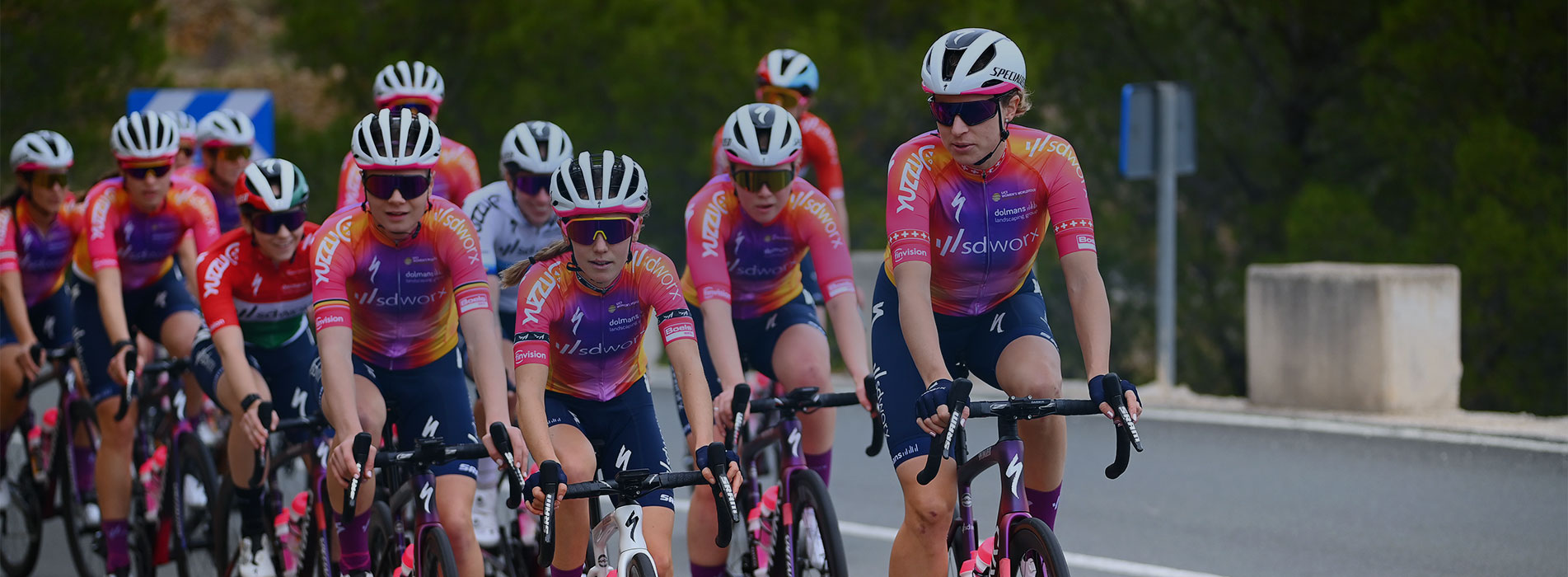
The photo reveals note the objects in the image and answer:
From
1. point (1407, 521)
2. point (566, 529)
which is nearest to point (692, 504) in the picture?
point (566, 529)

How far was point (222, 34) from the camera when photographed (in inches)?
2124

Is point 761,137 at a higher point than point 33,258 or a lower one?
higher

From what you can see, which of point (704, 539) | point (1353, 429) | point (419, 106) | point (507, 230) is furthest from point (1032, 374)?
point (1353, 429)

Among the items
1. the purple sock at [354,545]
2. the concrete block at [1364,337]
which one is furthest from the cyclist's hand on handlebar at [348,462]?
the concrete block at [1364,337]

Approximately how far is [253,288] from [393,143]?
1453 millimetres

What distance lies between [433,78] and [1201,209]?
14.5 m

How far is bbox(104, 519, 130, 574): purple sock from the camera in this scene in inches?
310

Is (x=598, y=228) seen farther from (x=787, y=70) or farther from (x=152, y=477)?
(x=152, y=477)

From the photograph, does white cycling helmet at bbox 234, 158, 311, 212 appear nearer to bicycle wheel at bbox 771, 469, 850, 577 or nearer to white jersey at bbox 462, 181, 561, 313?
white jersey at bbox 462, 181, 561, 313

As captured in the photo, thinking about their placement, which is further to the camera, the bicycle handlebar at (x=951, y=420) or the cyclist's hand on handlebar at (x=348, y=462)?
the cyclist's hand on handlebar at (x=348, y=462)

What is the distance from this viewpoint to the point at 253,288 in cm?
695

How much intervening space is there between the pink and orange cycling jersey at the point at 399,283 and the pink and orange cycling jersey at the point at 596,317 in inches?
17.0

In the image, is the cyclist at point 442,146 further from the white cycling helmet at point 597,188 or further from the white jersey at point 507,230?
the white cycling helmet at point 597,188

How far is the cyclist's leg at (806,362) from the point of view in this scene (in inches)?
268
